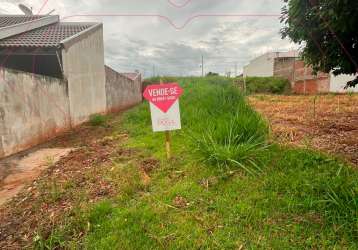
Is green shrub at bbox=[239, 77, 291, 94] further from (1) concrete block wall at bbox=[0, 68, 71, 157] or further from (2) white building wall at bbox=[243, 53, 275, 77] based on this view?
(1) concrete block wall at bbox=[0, 68, 71, 157]

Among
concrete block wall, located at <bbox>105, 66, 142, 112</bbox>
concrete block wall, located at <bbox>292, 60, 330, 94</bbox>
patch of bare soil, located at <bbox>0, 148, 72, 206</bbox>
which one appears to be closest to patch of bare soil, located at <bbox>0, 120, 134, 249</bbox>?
patch of bare soil, located at <bbox>0, 148, 72, 206</bbox>

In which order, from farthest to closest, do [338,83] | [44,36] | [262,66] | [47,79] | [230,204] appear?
[262,66] → [338,83] → [44,36] → [47,79] → [230,204]

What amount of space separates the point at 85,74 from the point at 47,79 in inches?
118

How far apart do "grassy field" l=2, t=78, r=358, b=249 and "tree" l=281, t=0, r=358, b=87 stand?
5.73 ft

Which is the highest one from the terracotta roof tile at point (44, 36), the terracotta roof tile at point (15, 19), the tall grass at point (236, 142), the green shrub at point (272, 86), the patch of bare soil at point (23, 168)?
the terracotta roof tile at point (15, 19)

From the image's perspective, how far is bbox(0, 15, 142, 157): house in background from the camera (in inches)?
201

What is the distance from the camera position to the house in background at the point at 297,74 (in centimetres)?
1927

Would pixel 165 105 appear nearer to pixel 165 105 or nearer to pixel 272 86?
pixel 165 105

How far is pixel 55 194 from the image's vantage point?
294cm

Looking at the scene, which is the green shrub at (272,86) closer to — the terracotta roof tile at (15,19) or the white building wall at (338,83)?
the white building wall at (338,83)

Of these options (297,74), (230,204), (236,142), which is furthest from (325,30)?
(297,74)

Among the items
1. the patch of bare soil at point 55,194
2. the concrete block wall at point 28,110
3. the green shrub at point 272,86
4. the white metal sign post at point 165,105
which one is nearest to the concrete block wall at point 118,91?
the concrete block wall at point 28,110

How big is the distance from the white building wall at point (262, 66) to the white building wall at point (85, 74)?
2328 centimetres

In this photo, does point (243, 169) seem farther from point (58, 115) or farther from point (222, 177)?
point (58, 115)
